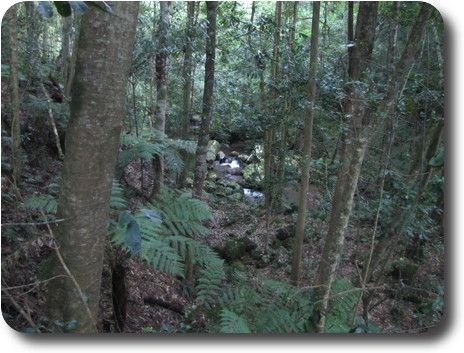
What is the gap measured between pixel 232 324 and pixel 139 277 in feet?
7.56

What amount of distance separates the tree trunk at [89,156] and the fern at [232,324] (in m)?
0.70

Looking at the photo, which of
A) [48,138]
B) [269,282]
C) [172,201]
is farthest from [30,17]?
[269,282]

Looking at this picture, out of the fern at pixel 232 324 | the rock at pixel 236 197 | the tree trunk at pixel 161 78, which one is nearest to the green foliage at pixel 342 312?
the fern at pixel 232 324

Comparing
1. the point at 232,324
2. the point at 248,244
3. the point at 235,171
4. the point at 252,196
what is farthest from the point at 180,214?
the point at 235,171

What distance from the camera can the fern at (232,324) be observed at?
2.02 metres

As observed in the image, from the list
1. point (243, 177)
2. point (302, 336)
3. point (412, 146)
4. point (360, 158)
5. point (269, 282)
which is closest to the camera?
point (302, 336)

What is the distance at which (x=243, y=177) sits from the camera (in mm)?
13594

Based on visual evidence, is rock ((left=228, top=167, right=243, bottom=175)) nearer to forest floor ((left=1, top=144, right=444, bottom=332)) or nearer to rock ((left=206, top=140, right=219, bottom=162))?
rock ((left=206, top=140, right=219, bottom=162))

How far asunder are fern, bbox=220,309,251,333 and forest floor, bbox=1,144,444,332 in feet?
0.79

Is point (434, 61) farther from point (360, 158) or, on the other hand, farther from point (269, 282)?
point (269, 282)

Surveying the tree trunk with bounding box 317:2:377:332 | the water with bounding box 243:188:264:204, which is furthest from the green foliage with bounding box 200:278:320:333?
the water with bounding box 243:188:264:204

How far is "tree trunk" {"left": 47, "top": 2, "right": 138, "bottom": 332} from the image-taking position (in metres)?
1.66

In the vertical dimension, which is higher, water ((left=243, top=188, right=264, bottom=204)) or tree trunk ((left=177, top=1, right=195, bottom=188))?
tree trunk ((left=177, top=1, right=195, bottom=188))

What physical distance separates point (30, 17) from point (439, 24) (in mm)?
5509
